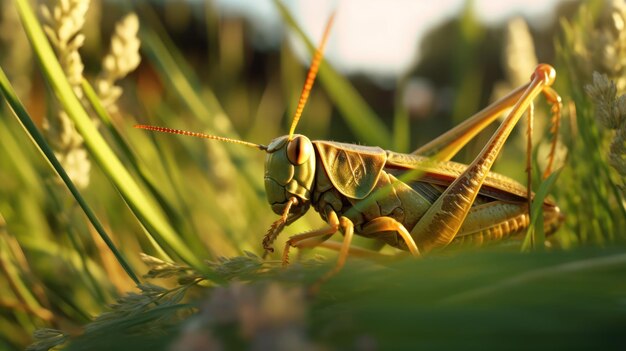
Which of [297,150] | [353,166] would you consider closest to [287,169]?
[297,150]

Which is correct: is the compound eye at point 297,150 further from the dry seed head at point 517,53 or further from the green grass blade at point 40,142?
the dry seed head at point 517,53

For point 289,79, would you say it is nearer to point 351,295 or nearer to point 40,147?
point 40,147

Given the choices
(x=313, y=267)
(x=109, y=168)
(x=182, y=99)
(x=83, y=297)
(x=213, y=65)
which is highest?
(x=213, y=65)

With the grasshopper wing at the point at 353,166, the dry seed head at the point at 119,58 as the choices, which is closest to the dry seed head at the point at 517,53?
the grasshopper wing at the point at 353,166

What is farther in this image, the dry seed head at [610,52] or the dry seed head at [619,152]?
the dry seed head at [610,52]

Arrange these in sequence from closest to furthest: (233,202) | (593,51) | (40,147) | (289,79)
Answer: (40,147) < (593,51) < (233,202) < (289,79)

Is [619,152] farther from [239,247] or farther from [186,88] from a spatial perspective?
[186,88]

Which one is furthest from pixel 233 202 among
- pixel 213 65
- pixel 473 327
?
pixel 473 327

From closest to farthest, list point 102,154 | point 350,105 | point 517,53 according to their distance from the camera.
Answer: point 102,154, point 350,105, point 517,53
